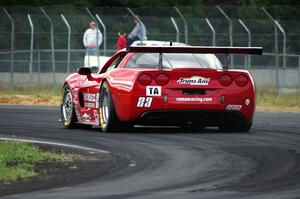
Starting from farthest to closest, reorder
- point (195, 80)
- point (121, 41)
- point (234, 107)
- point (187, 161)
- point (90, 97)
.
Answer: point (121, 41)
point (90, 97)
point (234, 107)
point (195, 80)
point (187, 161)

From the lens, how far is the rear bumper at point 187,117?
51.3 ft

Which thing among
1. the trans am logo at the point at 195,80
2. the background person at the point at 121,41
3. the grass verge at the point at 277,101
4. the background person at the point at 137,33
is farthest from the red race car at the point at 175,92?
the background person at the point at 121,41

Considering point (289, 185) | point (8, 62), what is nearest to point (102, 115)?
point (289, 185)

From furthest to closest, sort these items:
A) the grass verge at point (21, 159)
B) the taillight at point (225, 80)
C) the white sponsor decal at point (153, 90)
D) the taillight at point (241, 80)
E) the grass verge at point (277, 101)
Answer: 1. the grass verge at point (277, 101)
2. the taillight at point (241, 80)
3. the taillight at point (225, 80)
4. the white sponsor decal at point (153, 90)
5. the grass verge at point (21, 159)

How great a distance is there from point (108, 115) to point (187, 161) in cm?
432

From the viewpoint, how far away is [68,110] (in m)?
17.7

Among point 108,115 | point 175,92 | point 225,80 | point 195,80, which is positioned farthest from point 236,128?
point 108,115

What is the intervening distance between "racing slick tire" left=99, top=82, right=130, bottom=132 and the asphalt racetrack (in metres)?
0.18

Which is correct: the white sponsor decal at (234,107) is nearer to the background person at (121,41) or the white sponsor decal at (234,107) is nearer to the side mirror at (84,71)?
the side mirror at (84,71)

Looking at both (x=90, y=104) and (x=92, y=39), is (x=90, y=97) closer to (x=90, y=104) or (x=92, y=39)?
(x=90, y=104)

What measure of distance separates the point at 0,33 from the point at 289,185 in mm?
24430

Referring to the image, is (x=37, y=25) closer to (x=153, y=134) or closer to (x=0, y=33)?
(x=0, y=33)

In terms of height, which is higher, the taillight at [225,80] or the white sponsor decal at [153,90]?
the taillight at [225,80]

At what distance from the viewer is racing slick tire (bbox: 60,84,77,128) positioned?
17452 millimetres
